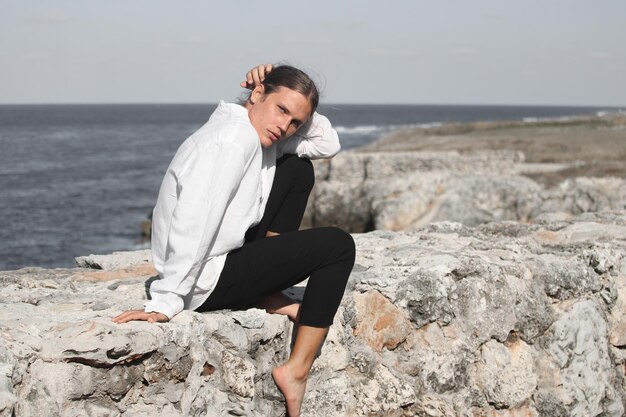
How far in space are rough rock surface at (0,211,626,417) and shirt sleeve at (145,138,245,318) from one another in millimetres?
159

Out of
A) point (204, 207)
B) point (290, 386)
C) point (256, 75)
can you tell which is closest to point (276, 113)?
point (256, 75)

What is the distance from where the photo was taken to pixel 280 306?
351 centimetres

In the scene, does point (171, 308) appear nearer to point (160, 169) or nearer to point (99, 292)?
point (99, 292)

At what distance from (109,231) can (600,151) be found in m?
15.6

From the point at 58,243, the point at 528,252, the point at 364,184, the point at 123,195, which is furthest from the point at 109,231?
the point at 528,252

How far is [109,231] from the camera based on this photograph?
74.9 ft

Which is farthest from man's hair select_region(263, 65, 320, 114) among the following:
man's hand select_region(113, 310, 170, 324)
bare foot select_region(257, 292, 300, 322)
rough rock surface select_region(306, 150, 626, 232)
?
rough rock surface select_region(306, 150, 626, 232)

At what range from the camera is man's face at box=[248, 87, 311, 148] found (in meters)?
3.33

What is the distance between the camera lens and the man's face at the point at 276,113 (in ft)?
10.9

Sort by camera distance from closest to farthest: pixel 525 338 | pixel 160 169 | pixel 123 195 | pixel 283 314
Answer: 1. pixel 283 314
2. pixel 525 338
3. pixel 123 195
4. pixel 160 169

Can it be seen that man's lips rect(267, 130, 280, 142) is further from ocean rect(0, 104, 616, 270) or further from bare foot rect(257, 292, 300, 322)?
bare foot rect(257, 292, 300, 322)

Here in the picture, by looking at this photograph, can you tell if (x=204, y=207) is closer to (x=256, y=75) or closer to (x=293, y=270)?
(x=293, y=270)

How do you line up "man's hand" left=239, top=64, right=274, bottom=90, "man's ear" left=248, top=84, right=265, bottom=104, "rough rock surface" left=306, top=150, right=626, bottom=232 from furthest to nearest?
"rough rock surface" left=306, top=150, right=626, bottom=232 → "man's hand" left=239, top=64, right=274, bottom=90 → "man's ear" left=248, top=84, right=265, bottom=104

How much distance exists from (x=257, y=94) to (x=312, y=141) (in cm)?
48
